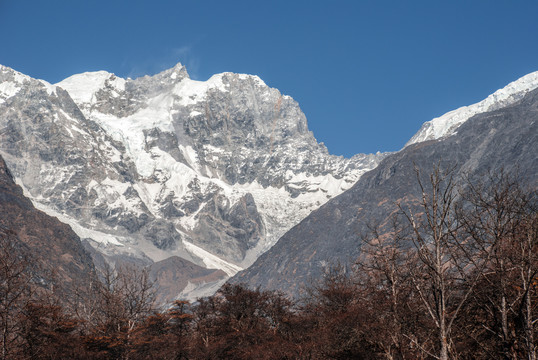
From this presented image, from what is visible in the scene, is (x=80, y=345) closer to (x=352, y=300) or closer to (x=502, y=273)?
(x=352, y=300)

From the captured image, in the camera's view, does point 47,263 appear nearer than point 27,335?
No

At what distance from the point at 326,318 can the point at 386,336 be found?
20.4m

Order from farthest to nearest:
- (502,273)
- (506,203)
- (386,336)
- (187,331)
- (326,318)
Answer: (187,331), (326,318), (386,336), (506,203), (502,273)

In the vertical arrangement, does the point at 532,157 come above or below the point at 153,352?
above

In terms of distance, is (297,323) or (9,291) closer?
(9,291)

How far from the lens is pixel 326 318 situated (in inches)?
1945

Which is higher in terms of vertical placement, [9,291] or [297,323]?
[9,291]

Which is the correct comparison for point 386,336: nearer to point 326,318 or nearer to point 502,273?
point 502,273

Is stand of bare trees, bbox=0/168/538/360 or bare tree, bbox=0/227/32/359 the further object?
bare tree, bbox=0/227/32/359

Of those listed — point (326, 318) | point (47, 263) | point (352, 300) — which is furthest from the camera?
point (47, 263)

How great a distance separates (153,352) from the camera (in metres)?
51.4

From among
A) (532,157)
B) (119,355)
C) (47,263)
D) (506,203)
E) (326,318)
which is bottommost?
(119,355)

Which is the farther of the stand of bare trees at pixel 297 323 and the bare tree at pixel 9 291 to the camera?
the bare tree at pixel 9 291

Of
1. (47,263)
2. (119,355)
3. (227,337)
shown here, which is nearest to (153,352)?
(119,355)
